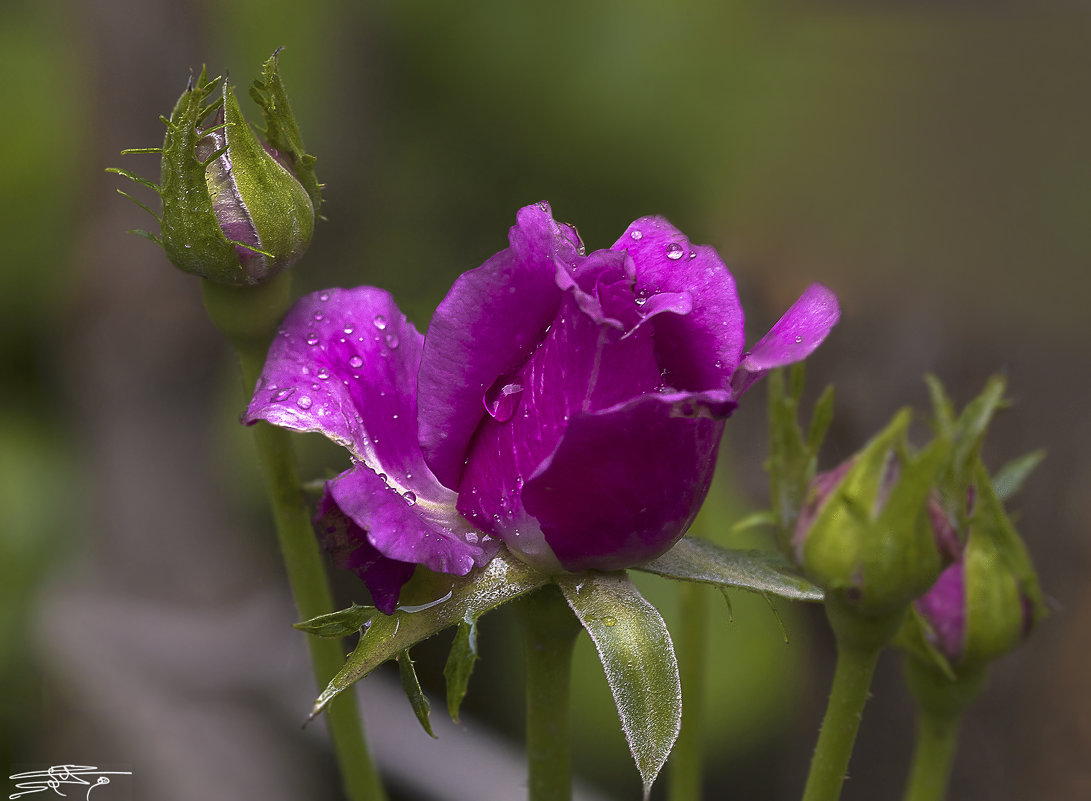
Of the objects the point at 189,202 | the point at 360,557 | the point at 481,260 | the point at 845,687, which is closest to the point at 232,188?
the point at 189,202

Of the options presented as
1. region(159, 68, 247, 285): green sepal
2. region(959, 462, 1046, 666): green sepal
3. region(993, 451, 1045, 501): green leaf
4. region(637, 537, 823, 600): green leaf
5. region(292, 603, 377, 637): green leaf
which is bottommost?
region(959, 462, 1046, 666): green sepal

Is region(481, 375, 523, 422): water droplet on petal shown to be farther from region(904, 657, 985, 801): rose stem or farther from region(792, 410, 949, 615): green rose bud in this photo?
region(904, 657, 985, 801): rose stem

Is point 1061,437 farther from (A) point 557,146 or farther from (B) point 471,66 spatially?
(B) point 471,66

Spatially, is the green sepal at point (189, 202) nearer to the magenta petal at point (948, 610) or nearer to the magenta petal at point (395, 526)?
the magenta petal at point (395, 526)

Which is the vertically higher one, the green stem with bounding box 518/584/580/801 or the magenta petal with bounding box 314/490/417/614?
the magenta petal with bounding box 314/490/417/614
